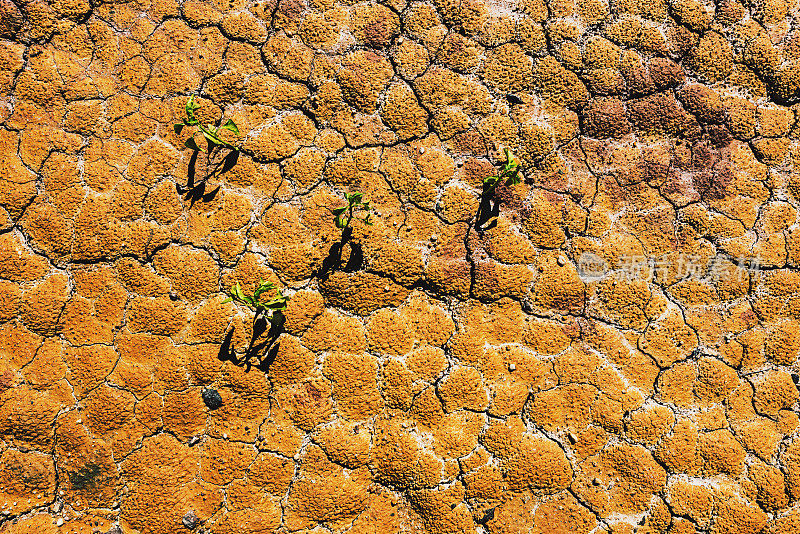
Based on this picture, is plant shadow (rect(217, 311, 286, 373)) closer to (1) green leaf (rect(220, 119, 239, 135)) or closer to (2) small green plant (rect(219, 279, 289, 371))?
(2) small green plant (rect(219, 279, 289, 371))

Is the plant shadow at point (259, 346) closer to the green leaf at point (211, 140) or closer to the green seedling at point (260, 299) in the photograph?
the green seedling at point (260, 299)

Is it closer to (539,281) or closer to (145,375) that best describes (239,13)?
(145,375)

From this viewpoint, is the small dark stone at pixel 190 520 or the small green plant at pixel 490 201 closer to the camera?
the small dark stone at pixel 190 520

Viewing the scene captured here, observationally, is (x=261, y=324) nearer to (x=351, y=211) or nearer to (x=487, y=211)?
(x=351, y=211)

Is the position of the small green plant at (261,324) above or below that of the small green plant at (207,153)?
below

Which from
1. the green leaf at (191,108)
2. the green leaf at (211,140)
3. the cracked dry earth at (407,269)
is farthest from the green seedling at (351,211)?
the green leaf at (191,108)

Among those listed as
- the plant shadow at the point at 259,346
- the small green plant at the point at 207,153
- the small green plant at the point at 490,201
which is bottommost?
the plant shadow at the point at 259,346

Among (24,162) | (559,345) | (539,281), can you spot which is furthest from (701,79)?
(24,162)
